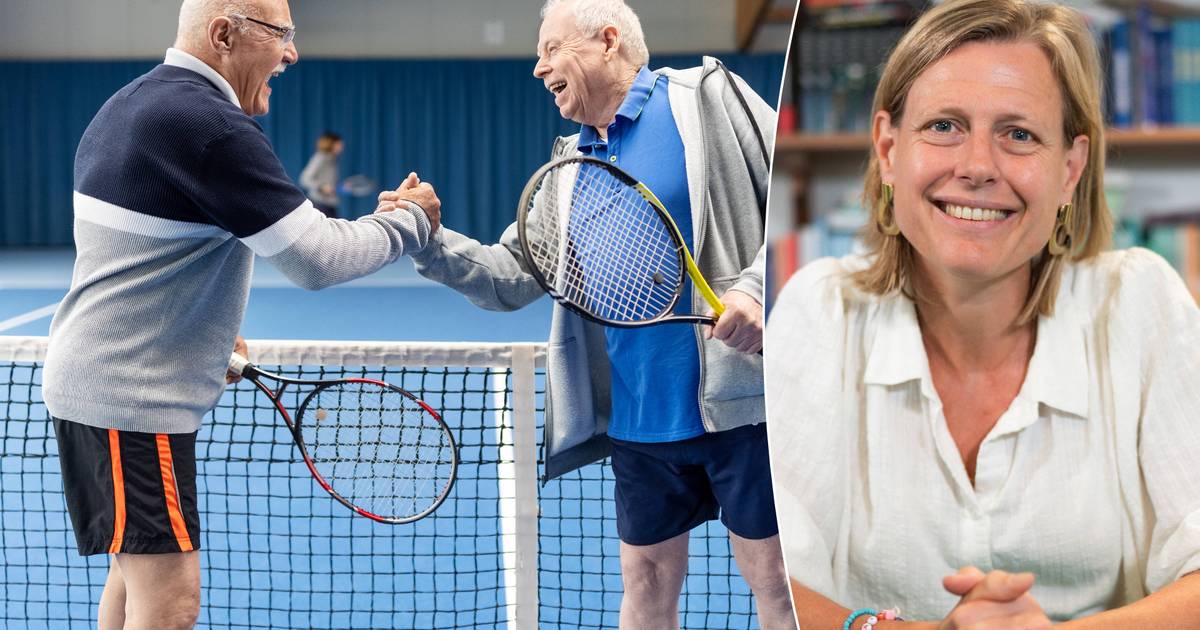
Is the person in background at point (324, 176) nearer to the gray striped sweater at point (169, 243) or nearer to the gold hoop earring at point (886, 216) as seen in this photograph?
the gray striped sweater at point (169, 243)

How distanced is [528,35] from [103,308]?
14326 mm

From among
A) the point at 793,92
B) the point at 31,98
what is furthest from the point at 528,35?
the point at 793,92

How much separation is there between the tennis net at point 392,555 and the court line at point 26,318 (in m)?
4.91

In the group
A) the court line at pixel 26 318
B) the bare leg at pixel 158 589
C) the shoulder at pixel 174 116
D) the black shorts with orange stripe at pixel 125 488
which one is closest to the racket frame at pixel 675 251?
the shoulder at pixel 174 116

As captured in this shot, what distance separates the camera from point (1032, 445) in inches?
17.4

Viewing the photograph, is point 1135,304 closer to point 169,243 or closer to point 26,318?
point 169,243

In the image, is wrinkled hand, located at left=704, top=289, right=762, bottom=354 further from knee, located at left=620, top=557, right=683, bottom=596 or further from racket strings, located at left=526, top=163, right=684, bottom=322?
knee, located at left=620, top=557, right=683, bottom=596

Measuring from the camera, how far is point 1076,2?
17.0 inches

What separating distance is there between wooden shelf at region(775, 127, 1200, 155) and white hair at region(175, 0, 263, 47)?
1.78 metres

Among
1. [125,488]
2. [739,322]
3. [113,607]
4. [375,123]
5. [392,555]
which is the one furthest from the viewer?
[375,123]

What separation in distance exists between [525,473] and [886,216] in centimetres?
207

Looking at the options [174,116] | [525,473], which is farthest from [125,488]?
[525,473]

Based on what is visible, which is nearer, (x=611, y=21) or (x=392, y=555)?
(x=611, y=21)

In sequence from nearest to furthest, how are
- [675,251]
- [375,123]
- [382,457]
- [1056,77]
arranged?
[1056,77], [675,251], [382,457], [375,123]
